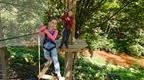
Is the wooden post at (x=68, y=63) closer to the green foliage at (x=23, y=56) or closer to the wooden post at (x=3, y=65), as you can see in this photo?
the wooden post at (x=3, y=65)

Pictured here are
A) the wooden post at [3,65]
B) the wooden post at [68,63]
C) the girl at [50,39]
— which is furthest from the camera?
the wooden post at [3,65]

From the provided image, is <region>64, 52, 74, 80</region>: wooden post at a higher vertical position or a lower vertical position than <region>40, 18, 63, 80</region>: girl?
lower

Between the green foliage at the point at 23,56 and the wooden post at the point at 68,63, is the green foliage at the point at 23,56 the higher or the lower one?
the lower one

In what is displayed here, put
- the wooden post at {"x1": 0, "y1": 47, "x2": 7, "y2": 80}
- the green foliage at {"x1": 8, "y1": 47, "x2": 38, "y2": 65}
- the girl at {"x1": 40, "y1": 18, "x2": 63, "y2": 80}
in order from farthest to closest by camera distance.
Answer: the green foliage at {"x1": 8, "y1": 47, "x2": 38, "y2": 65} → the wooden post at {"x1": 0, "y1": 47, "x2": 7, "y2": 80} → the girl at {"x1": 40, "y1": 18, "x2": 63, "y2": 80}

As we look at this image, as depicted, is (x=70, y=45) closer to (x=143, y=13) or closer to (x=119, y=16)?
(x=143, y=13)

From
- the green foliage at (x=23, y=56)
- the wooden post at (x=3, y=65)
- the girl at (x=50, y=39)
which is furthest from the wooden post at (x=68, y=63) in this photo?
the green foliage at (x=23, y=56)

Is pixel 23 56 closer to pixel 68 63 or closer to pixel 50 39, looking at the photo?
pixel 68 63

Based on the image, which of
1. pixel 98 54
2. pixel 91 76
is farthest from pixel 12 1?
pixel 98 54

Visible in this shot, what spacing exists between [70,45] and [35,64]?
15.5 ft

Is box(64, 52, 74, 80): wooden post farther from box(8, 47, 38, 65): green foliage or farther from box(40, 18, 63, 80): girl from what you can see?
box(8, 47, 38, 65): green foliage

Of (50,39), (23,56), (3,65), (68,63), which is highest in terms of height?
(50,39)

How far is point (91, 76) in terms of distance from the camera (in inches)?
511

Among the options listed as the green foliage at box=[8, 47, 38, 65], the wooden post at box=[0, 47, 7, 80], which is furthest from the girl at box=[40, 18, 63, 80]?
the green foliage at box=[8, 47, 38, 65]

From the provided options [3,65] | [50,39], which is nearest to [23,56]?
[3,65]
